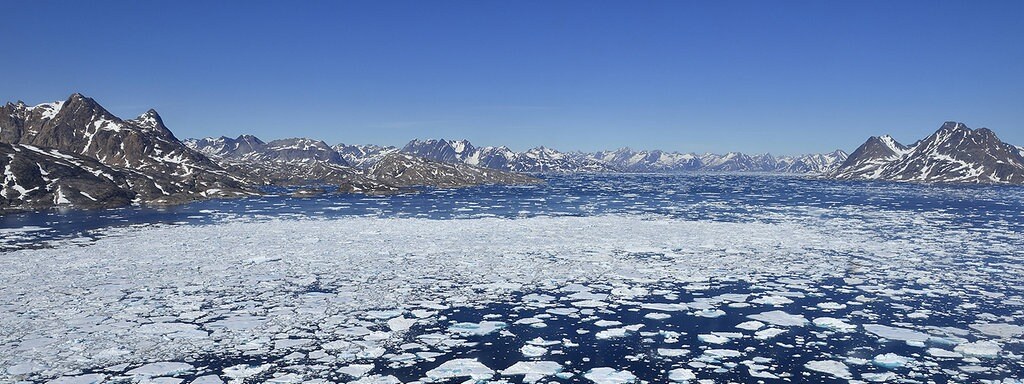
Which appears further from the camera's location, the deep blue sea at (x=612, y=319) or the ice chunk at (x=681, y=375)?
the deep blue sea at (x=612, y=319)

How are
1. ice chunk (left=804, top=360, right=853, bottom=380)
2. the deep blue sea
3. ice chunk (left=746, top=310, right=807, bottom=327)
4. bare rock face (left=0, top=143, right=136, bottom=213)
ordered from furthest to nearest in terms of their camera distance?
bare rock face (left=0, top=143, right=136, bottom=213), ice chunk (left=746, top=310, right=807, bottom=327), the deep blue sea, ice chunk (left=804, top=360, right=853, bottom=380)

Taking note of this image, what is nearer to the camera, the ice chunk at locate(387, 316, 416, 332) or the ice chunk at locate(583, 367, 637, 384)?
the ice chunk at locate(583, 367, 637, 384)

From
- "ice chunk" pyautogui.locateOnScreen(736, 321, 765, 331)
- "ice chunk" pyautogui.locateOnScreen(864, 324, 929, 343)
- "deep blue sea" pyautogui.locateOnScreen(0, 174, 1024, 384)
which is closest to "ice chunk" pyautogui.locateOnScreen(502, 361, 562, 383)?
"deep blue sea" pyautogui.locateOnScreen(0, 174, 1024, 384)

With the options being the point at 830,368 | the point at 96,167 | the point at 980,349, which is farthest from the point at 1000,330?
the point at 96,167

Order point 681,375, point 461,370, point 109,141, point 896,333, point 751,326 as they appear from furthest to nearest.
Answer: point 109,141
point 751,326
point 896,333
point 461,370
point 681,375

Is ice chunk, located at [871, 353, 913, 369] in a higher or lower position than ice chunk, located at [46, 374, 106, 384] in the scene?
lower

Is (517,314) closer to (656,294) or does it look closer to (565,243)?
(656,294)

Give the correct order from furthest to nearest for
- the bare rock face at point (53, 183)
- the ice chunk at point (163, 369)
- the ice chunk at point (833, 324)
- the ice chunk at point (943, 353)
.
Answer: the bare rock face at point (53, 183) < the ice chunk at point (833, 324) < the ice chunk at point (943, 353) < the ice chunk at point (163, 369)

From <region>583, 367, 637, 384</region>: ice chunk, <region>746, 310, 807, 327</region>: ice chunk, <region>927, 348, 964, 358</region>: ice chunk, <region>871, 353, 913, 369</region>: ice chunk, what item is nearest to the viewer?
<region>583, 367, 637, 384</region>: ice chunk

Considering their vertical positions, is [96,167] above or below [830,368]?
above

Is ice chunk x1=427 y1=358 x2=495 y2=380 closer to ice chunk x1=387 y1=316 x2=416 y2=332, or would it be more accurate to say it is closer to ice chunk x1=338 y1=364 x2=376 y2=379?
ice chunk x1=338 y1=364 x2=376 y2=379

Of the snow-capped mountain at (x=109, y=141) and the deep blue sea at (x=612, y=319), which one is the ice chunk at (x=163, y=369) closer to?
the deep blue sea at (x=612, y=319)

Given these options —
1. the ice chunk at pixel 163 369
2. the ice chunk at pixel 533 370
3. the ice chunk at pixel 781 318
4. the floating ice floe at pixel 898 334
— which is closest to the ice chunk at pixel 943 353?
the floating ice floe at pixel 898 334

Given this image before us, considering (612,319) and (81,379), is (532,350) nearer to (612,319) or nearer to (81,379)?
(612,319)
